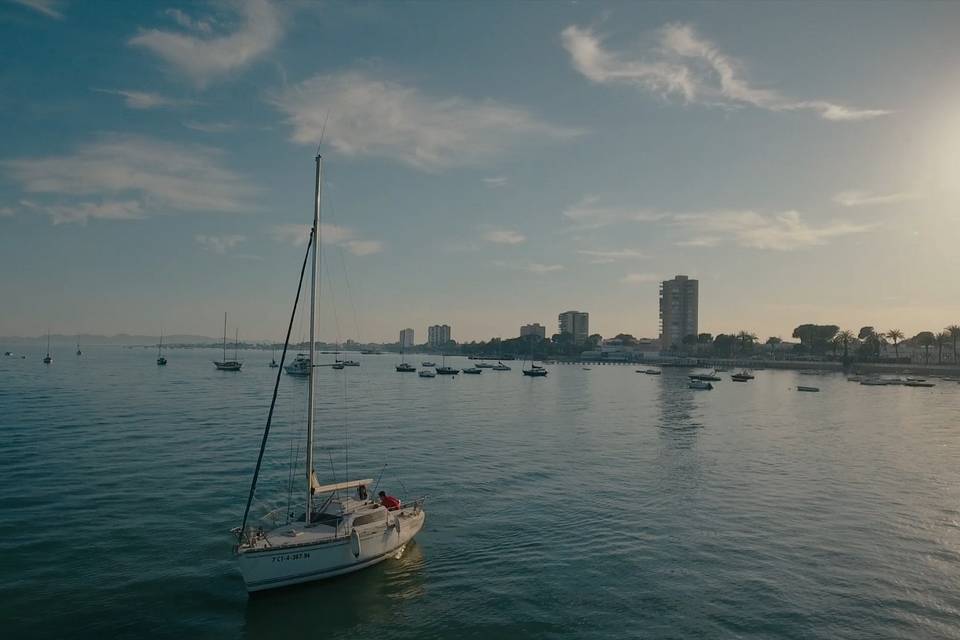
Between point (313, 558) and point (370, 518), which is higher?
point (370, 518)

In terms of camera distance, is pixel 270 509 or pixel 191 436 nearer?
pixel 270 509

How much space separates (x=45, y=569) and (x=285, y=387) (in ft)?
379

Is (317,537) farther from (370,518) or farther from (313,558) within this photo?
(370,518)

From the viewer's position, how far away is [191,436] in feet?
203

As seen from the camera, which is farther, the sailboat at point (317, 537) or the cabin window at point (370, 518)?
the cabin window at point (370, 518)

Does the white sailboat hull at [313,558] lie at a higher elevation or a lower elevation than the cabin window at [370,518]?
lower

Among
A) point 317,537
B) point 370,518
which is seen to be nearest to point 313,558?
point 317,537

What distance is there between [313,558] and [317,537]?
33.1 inches

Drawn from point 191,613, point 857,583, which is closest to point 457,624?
point 191,613

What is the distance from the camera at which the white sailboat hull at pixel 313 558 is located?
2414 cm

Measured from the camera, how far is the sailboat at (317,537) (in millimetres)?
24375

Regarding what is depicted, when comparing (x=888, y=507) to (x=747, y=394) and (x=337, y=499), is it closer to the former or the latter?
(x=337, y=499)

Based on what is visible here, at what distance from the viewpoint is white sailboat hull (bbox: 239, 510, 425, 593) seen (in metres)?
24.1

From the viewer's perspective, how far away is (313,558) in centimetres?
2527
